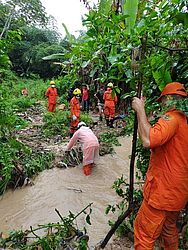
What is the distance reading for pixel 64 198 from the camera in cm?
503

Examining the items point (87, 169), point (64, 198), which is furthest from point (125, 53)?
point (87, 169)

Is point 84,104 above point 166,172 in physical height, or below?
below

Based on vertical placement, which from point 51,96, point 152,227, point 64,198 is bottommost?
point 64,198

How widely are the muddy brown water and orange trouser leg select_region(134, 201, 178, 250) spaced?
1.29 meters

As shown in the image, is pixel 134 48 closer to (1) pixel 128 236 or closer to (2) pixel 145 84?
(2) pixel 145 84

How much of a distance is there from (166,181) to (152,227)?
0.40 meters

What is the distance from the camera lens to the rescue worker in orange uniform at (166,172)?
2218 millimetres

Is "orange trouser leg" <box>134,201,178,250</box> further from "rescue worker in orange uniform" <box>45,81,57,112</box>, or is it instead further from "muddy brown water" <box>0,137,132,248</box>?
"rescue worker in orange uniform" <box>45,81,57,112</box>

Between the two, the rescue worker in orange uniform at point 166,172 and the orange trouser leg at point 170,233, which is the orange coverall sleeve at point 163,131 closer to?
the rescue worker in orange uniform at point 166,172

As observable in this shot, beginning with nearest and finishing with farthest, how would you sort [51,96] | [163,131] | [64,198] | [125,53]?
[163,131]
[125,53]
[64,198]
[51,96]

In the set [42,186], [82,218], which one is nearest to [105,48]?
[82,218]

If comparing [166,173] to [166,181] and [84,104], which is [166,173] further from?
[84,104]

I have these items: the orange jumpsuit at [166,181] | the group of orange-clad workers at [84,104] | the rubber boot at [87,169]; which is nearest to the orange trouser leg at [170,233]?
the orange jumpsuit at [166,181]

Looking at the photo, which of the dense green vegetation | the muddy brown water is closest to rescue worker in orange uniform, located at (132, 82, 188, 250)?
the dense green vegetation
